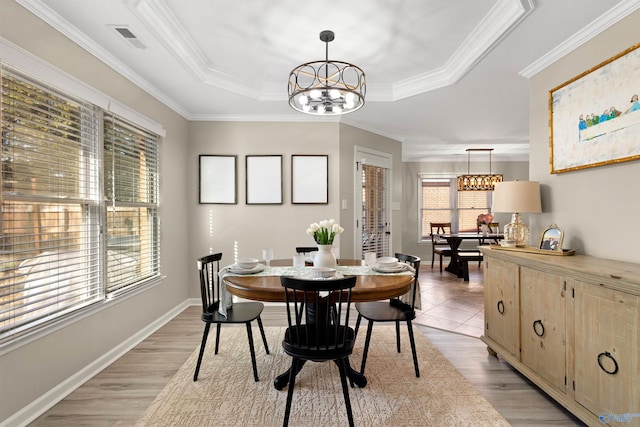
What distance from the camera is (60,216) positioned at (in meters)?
2.16

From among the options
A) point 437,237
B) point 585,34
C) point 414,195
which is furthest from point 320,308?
point 414,195

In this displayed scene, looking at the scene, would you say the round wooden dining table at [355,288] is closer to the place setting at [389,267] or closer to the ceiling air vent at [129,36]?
the place setting at [389,267]

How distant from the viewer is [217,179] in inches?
162

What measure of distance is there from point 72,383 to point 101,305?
54cm

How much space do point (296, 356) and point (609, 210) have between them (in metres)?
2.23

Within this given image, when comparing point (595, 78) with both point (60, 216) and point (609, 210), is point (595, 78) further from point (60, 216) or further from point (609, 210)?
point (60, 216)

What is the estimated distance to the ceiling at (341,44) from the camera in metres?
2.10

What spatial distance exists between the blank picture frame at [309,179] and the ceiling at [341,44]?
0.61m

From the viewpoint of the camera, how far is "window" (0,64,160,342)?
180cm

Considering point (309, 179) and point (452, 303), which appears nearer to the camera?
point (309, 179)

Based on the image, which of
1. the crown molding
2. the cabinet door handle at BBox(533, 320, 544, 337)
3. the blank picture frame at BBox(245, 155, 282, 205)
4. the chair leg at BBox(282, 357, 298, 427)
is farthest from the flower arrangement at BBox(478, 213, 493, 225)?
the chair leg at BBox(282, 357, 298, 427)

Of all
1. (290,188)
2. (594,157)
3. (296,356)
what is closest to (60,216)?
(296,356)

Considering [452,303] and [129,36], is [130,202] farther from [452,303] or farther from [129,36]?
[452,303]

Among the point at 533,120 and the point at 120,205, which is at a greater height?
the point at 533,120
